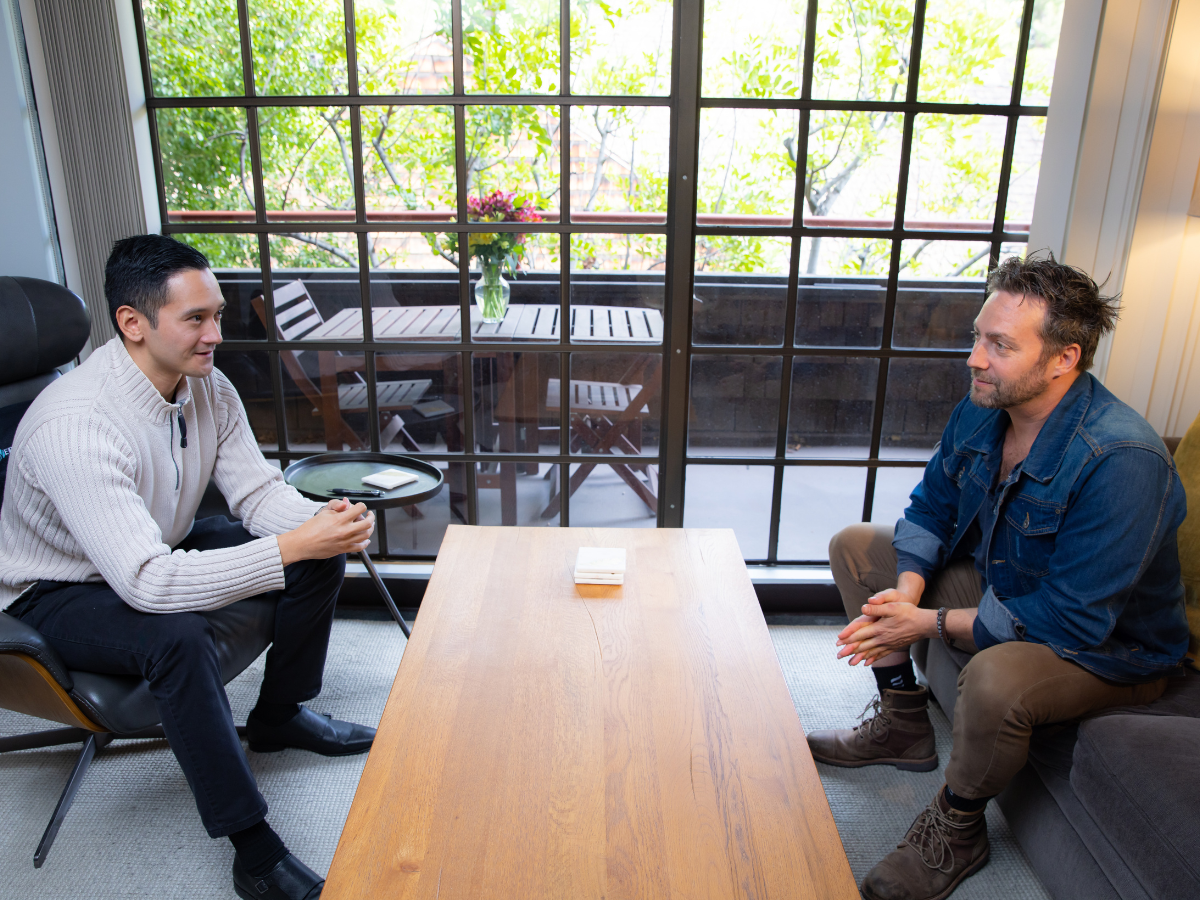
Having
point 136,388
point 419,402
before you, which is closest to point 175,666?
point 136,388

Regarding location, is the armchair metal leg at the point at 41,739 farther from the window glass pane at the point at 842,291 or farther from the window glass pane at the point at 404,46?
the window glass pane at the point at 842,291

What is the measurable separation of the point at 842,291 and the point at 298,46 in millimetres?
1765

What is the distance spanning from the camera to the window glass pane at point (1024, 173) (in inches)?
95.0

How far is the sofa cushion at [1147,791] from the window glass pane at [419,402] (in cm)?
190

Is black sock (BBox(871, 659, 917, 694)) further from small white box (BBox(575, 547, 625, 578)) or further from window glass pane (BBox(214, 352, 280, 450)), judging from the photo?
window glass pane (BBox(214, 352, 280, 450))

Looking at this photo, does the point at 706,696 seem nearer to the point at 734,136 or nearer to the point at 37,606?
the point at 37,606

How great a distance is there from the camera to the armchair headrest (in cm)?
193

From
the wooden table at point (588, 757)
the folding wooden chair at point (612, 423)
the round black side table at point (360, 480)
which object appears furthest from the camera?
the folding wooden chair at point (612, 423)

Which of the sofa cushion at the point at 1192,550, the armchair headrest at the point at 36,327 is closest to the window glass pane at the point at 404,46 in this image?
the armchair headrest at the point at 36,327

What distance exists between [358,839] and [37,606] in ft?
3.31

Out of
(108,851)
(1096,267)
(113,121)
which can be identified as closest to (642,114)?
(1096,267)

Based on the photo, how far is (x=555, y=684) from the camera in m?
1.49

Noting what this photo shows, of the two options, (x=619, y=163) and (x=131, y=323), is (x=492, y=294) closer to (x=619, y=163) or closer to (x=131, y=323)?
(x=619, y=163)

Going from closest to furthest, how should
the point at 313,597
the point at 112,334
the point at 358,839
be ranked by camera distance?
the point at 358,839, the point at 313,597, the point at 112,334
